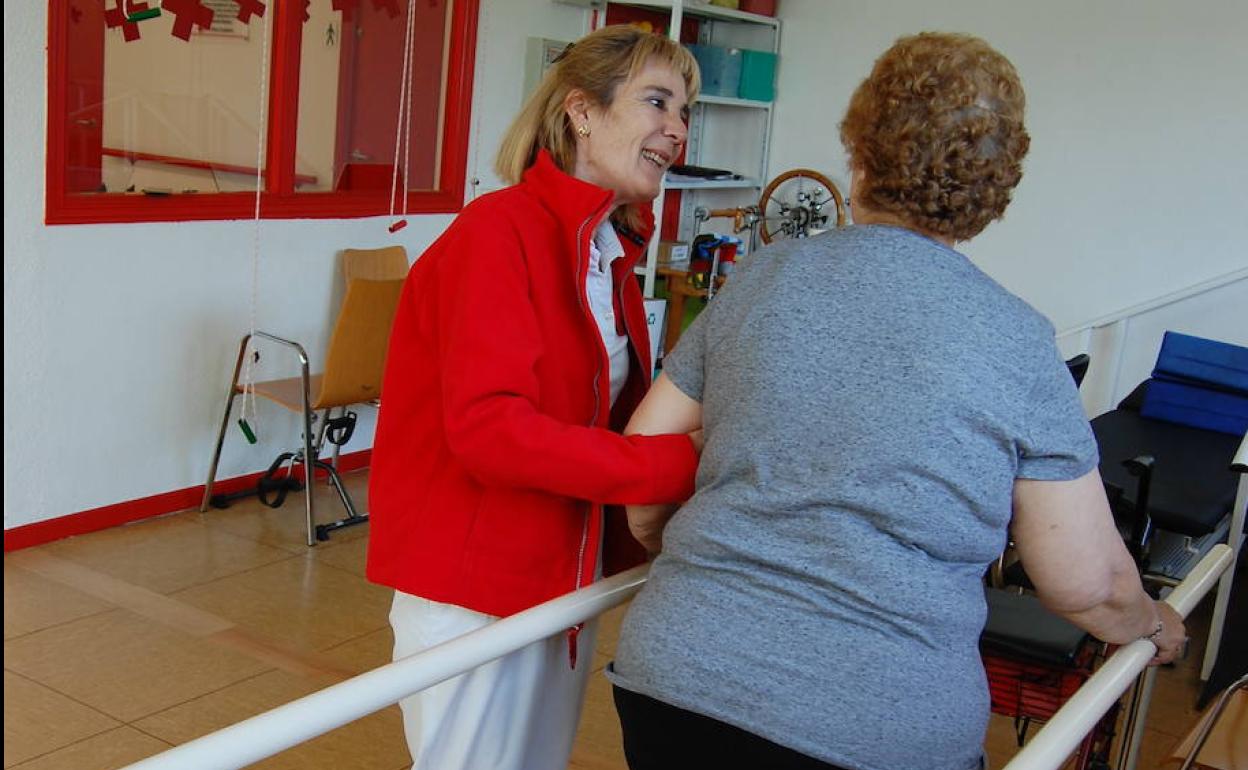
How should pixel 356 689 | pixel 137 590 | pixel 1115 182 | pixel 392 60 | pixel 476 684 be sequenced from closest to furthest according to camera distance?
pixel 356 689, pixel 476 684, pixel 137 590, pixel 392 60, pixel 1115 182

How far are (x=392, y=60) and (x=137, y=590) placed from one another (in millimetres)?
2252

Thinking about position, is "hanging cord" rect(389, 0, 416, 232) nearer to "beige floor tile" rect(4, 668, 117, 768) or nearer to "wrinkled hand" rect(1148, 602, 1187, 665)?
"beige floor tile" rect(4, 668, 117, 768)

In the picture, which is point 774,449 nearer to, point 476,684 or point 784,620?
point 784,620

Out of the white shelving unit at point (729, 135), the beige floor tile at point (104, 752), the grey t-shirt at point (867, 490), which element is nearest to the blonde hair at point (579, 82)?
the grey t-shirt at point (867, 490)

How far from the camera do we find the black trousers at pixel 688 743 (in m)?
1.24

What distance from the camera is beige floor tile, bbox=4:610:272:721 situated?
10.3 feet

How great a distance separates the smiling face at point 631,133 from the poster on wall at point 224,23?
2.95 metres

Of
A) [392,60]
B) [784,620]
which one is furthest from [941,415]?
[392,60]

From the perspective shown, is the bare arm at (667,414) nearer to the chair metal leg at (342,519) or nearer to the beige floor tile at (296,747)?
the beige floor tile at (296,747)

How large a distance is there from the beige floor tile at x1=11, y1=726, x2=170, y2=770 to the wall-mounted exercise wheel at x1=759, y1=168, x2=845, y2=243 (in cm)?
386

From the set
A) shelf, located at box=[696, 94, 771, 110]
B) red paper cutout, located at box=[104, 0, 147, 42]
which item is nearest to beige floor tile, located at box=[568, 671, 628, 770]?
red paper cutout, located at box=[104, 0, 147, 42]

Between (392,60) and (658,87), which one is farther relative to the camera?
(392,60)

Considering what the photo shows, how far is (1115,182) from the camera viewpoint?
5539mm

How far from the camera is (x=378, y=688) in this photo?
1.14 m
